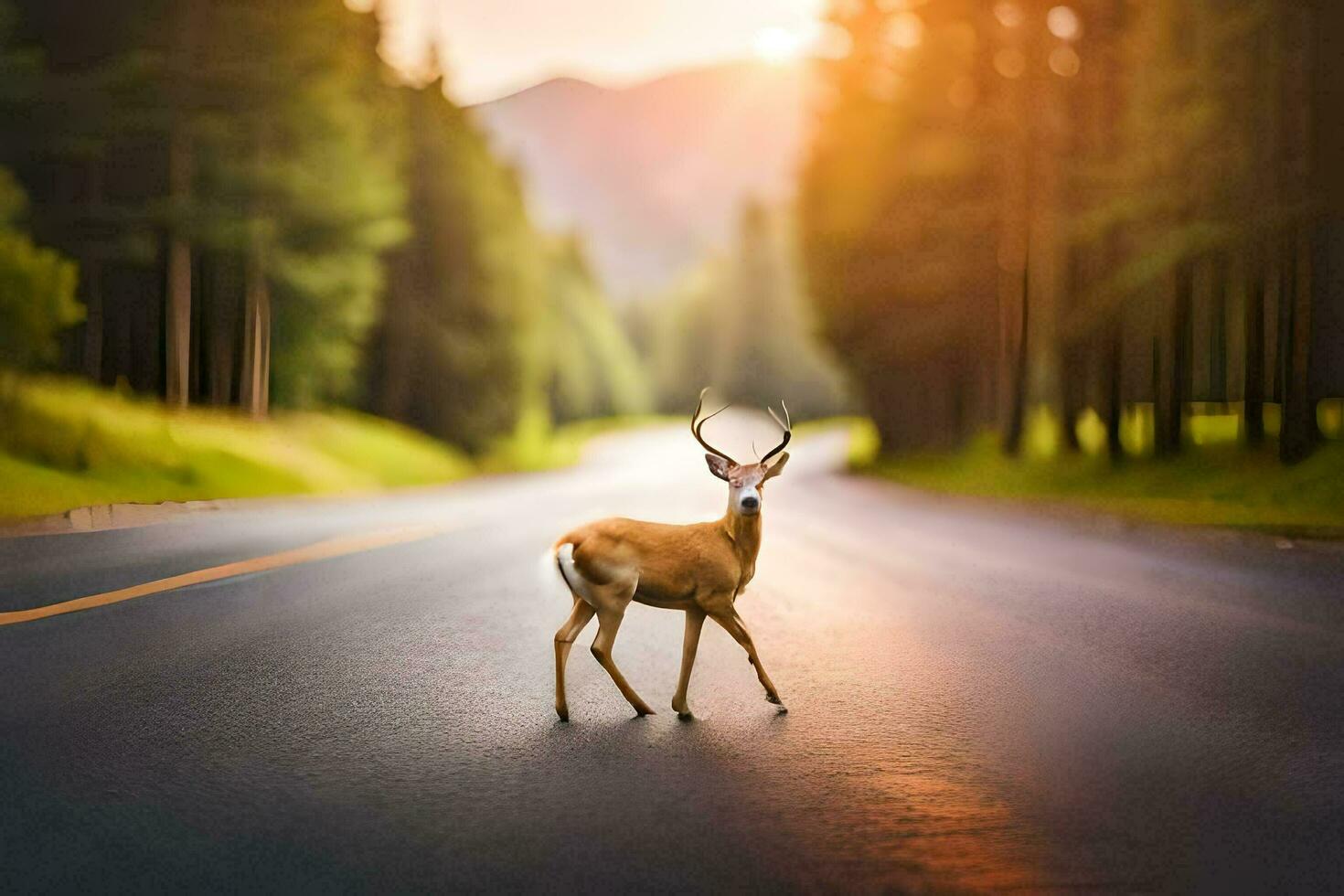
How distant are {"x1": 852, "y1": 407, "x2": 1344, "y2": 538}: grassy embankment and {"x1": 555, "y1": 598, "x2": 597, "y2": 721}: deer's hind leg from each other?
13.2 m

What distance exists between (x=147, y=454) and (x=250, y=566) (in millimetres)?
12706

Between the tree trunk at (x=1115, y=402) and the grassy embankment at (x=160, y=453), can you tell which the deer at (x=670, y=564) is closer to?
the grassy embankment at (x=160, y=453)

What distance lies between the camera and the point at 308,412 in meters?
37.7

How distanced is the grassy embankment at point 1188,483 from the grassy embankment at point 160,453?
50.7ft

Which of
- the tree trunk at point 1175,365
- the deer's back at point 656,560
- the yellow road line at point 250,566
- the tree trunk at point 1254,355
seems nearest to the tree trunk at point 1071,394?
the tree trunk at point 1175,365

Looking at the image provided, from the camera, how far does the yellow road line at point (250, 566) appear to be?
32.1 feet

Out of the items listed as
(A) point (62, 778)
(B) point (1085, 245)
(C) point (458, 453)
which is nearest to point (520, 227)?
(C) point (458, 453)

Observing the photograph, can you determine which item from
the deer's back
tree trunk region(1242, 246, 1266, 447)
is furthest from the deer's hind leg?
tree trunk region(1242, 246, 1266, 447)

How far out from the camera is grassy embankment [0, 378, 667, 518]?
21.0m

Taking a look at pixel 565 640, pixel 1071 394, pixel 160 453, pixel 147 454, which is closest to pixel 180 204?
pixel 160 453

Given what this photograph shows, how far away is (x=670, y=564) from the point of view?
6246mm

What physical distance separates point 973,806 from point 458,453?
43.2 meters

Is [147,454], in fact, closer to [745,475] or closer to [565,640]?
[565,640]

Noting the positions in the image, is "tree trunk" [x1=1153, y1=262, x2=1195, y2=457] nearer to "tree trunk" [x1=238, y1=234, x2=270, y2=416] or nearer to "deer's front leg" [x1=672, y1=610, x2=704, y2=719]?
"deer's front leg" [x1=672, y1=610, x2=704, y2=719]
